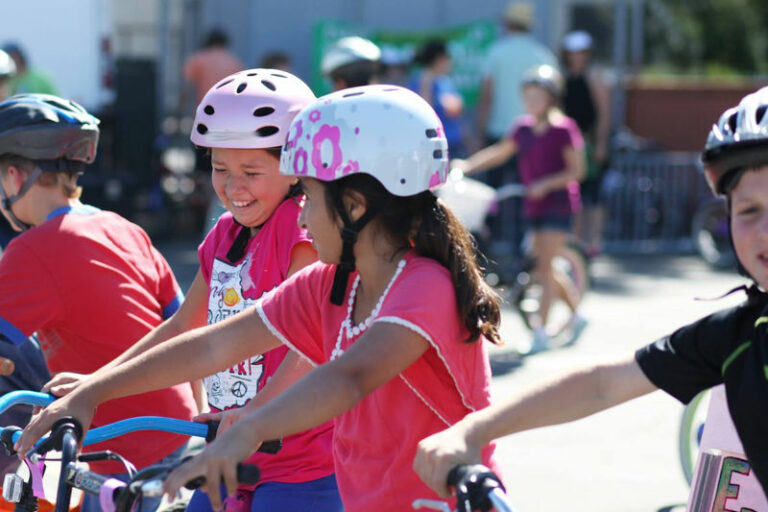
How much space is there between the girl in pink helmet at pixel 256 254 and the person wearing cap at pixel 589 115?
945cm

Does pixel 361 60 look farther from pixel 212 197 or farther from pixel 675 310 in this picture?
pixel 212 197

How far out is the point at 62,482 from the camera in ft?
8.79

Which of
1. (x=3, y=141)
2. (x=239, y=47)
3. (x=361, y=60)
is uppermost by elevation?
(x=3, y=141)

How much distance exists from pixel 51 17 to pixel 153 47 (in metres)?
3.08

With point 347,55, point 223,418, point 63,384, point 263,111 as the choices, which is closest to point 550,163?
point 347,55

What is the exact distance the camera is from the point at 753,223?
2469mm

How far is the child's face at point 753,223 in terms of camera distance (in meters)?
2.45

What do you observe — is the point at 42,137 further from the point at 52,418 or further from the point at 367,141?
the point at 367,141

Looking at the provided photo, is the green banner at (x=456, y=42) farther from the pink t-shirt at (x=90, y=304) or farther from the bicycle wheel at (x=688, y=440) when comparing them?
the pink t-shirt at (x=90, y=304)

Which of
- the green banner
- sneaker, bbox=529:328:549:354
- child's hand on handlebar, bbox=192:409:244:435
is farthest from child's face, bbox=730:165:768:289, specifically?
the green banner

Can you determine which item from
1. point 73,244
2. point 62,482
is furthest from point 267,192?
point 62,482

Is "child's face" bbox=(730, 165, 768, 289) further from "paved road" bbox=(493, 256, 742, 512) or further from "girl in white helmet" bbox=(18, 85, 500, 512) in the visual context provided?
"paved road" bbox=(493, 256, 742, 512)

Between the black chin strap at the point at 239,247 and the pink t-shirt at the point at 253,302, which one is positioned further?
the black chin strap at the point at 239,247

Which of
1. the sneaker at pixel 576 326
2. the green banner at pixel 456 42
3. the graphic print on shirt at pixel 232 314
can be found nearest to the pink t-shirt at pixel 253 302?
the graphic print on shirt at pixel 232 314
